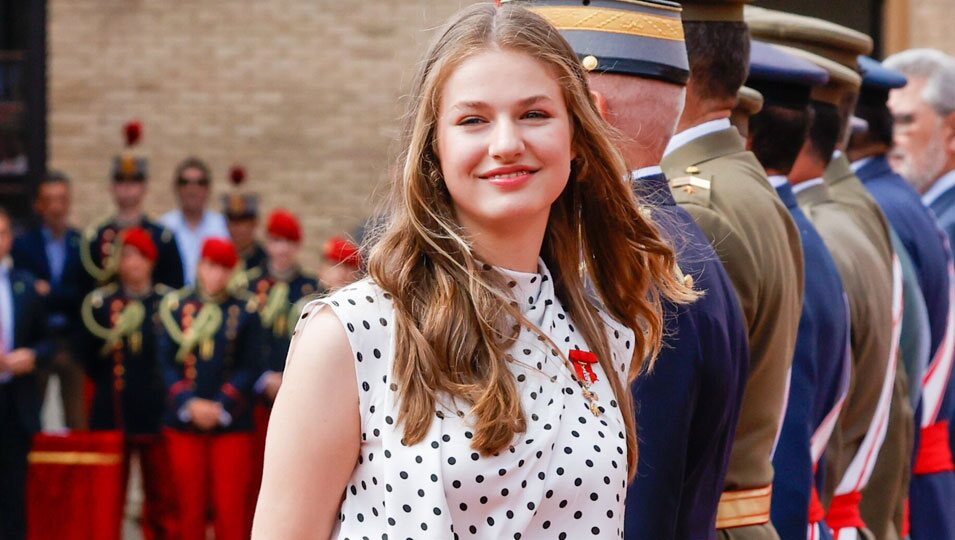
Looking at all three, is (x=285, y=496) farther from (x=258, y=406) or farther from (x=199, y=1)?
(x=199, y=1)

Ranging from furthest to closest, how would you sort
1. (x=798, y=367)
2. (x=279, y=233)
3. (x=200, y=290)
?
(x=279, y=233), (x=200, y=290), (x=798, y=367)

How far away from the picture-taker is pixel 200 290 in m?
8.55

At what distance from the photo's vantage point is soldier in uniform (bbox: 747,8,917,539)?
4.51 m

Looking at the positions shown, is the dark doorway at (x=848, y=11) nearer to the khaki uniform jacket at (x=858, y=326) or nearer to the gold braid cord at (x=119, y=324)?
the gold braid cord at (x=119, y=324)

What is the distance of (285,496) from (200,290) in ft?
21.4

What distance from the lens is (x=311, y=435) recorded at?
2.12 meters

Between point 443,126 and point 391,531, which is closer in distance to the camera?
point 391,531

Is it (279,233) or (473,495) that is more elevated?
(473,495)

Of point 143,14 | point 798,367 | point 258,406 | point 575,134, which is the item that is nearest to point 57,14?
point 143,14

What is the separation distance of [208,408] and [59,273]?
1624 millimetres

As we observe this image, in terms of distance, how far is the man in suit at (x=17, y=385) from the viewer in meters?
7.85

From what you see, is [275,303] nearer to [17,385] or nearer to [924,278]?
[17,385]

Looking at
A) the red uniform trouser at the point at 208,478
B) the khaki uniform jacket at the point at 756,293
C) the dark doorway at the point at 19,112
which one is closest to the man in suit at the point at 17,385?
the red uniform trouser at the point at 208,478

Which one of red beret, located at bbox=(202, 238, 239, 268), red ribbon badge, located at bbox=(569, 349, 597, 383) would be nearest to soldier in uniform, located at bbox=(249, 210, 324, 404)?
red beret, located at bbox=(202, 238, 239, 268)
